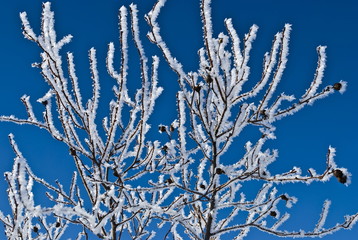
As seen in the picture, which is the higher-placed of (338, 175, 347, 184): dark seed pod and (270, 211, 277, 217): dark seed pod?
(270, 211, 277, 217): dark seed pod

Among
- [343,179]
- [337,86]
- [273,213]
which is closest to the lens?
[343,179]

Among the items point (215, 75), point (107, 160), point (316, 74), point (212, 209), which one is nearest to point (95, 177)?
point (107, 160)

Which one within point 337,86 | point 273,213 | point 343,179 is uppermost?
point 337,86

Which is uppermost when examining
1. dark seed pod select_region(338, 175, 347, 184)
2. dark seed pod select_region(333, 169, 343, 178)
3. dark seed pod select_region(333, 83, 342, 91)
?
dark seed pod select_region(333, 83, 342, 91)

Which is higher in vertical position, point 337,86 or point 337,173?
point 337,86

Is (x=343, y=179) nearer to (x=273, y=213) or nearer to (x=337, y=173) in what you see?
(x=337, y=173)

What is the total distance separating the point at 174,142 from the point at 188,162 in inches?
10.2

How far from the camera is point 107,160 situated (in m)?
3.67

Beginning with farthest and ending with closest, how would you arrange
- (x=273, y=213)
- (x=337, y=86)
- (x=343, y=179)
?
(x=273, y=213) → (x=337, y=86) → (x=343, y=179)

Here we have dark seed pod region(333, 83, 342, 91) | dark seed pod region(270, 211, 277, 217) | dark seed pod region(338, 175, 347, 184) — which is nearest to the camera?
dark seed pod region(338, 175, 347, 184)

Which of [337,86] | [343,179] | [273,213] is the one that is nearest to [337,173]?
[343,179]

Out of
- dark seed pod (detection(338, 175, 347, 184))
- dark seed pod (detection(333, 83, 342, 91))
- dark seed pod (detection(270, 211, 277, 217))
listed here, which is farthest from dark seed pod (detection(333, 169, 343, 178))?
dark seed pod (detection(270, 211, 277, 217))

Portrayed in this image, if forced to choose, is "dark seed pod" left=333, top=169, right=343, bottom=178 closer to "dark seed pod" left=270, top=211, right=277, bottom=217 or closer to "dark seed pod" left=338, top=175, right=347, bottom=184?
"dark seed pod" left=338, top=175, right=347, bottom=184

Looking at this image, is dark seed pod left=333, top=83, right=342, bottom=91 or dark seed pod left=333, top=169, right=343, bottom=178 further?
dark seed pod left=333, top=83, right=342, bottom=91
